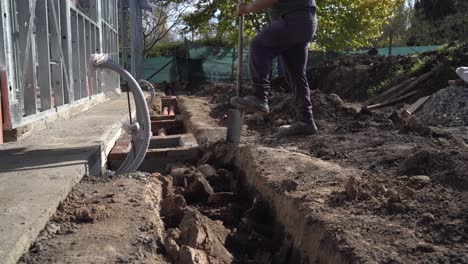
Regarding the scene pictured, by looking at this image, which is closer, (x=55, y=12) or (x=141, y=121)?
(x=141, y=121)

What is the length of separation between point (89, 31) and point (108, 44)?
2571mm

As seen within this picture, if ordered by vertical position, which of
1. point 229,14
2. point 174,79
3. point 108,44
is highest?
point 229,14

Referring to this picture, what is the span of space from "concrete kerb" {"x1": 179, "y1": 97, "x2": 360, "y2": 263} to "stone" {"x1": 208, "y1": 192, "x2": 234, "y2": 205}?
224 millimetres

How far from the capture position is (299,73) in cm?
494

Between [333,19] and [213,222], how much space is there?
19945 mm

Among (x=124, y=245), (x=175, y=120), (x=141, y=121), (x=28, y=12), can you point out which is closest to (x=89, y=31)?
(x=175, y=120)

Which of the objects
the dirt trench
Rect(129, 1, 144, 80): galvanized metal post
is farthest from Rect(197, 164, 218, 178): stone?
Rect(129, 1, 144, 80): galvanized metal post

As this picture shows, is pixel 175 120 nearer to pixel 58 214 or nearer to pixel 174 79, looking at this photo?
pixel 58 214

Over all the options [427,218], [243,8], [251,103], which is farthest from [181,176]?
[427,218]

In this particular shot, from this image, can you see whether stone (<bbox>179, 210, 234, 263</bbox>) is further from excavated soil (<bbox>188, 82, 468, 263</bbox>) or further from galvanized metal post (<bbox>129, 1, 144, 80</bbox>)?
galvanized metal post (<bbox>129, 1, 144, 80</bbox>)

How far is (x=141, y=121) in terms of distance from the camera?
3922 mm

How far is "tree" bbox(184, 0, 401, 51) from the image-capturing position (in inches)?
838

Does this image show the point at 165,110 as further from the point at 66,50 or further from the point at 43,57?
the point at 43,57

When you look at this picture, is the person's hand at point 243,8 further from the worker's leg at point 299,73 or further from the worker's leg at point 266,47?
the worker's leg at point 299,73
